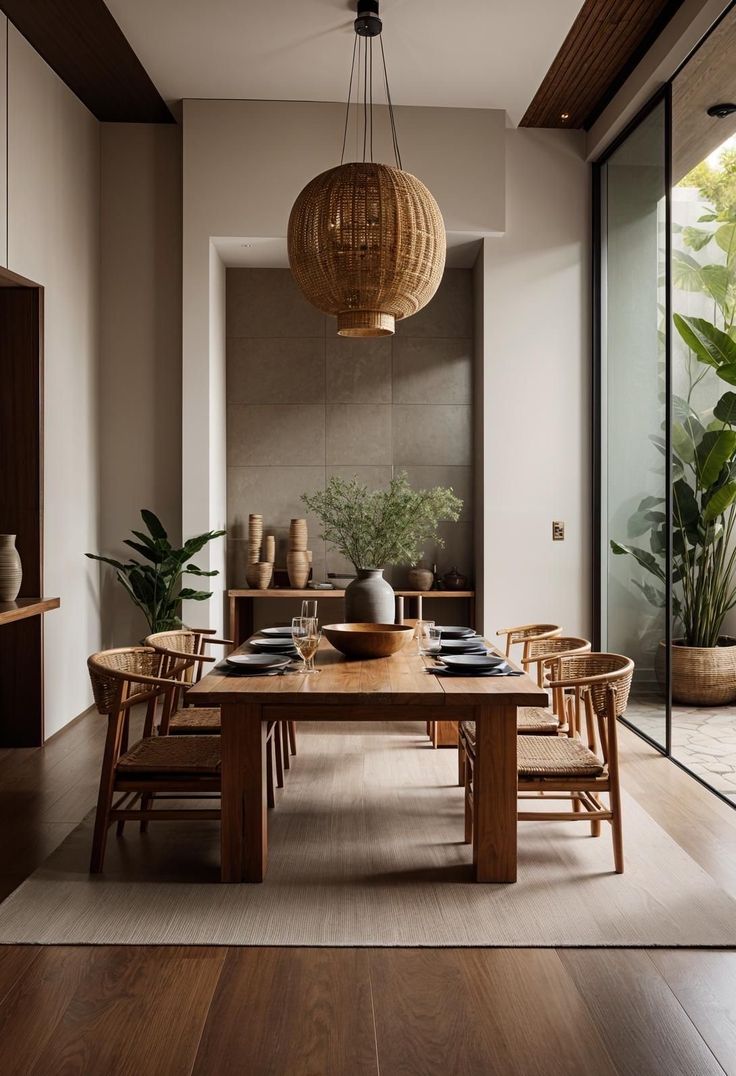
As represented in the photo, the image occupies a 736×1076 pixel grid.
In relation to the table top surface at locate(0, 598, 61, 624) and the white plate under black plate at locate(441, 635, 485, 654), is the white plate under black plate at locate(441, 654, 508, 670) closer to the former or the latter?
the white plate under black plate at locate(441, 635, 485, 654)

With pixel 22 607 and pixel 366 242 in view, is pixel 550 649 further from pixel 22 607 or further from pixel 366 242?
pixel 22 607

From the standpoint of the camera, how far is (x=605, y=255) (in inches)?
229

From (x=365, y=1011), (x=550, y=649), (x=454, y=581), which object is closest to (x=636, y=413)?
(x=454, y=581)

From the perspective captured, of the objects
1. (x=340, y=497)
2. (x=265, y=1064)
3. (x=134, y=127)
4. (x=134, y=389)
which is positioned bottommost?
(x=265, y=1064)

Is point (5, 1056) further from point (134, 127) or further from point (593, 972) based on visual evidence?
point (134, 127)

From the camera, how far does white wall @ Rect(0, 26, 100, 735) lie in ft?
15.3

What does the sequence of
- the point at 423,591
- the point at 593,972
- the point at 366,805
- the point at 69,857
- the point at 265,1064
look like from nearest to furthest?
the point at 265,1064, the point at 593,972, the point at 69,857, the point at 366,805, the point at 423,591

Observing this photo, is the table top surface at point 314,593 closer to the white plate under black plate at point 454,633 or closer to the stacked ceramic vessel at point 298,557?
the stacked ceramic vessel at point 298,557

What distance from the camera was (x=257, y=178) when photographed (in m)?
5.71

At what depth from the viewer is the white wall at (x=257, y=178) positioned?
569 centimetres

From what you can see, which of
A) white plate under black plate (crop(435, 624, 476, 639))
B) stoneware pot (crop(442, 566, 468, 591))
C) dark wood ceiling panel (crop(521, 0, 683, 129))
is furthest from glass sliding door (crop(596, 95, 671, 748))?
white plate under black plate (crop(435, 624, 476, 639))

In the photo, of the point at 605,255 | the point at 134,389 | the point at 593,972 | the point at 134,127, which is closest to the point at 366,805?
the point at 593,972

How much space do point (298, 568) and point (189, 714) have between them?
2.35 m

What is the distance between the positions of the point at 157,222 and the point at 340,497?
2.18 metres
